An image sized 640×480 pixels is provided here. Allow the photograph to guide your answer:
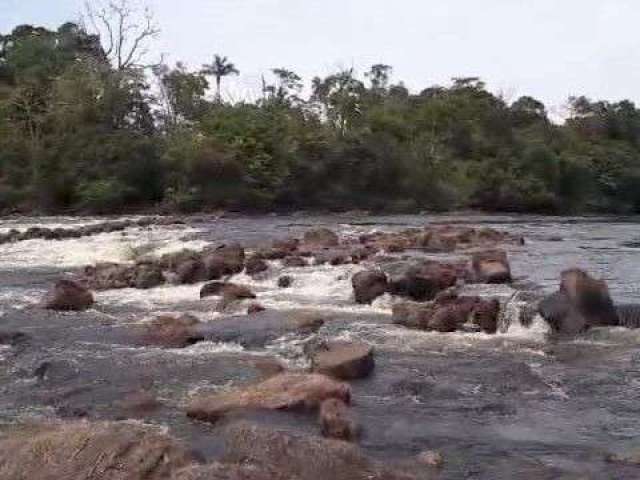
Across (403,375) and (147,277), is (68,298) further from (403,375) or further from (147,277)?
(403,375)

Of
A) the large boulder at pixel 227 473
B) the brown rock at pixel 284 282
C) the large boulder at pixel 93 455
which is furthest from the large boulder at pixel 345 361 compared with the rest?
the brown rock at pixel 284 282

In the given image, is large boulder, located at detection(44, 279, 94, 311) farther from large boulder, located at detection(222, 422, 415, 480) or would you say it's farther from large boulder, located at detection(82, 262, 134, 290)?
large boulder, located at detection(222, 422, 415, 480)

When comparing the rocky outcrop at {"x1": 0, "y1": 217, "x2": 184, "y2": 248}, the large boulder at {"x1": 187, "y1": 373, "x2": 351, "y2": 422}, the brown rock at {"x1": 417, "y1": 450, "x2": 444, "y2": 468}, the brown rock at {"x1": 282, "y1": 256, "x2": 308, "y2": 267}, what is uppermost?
the rocky outcrop at {"x1": 0, "y1": 217, "x2": 184, "y2": 248}

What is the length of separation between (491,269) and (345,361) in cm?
663

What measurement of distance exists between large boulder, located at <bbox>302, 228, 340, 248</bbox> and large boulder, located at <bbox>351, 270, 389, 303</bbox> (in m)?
6.54

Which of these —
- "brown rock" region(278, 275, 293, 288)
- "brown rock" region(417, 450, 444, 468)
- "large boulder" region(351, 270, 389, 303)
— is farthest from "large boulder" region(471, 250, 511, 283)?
"brown rock" region(417, 450, 444, 468)

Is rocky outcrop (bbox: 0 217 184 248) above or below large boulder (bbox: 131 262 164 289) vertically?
above

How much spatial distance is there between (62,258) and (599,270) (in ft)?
43.5

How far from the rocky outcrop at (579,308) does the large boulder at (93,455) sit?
6921 millimetres

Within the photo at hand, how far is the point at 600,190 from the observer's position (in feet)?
162

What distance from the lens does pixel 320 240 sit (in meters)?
21.7

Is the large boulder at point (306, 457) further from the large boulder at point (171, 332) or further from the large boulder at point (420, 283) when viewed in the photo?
the large boulder at point (420, 283)

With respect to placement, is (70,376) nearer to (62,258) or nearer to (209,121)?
(62,258)

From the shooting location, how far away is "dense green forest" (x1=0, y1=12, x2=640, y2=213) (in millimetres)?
40062
